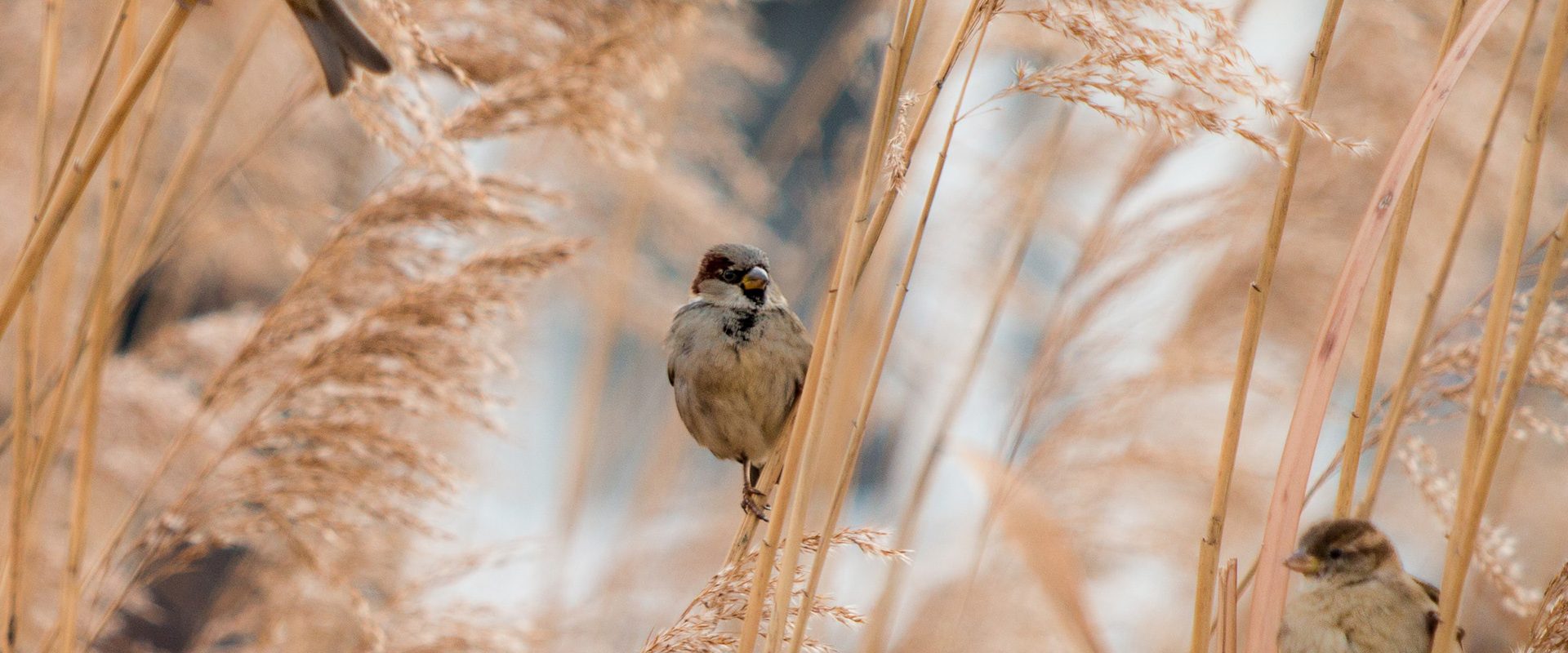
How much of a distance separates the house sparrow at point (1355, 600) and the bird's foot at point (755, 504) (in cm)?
60

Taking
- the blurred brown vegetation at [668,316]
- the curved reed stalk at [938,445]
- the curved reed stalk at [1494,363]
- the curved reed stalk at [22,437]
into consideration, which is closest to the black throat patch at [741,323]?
the blurred brown vegetation at [668,316]

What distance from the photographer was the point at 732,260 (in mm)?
1956

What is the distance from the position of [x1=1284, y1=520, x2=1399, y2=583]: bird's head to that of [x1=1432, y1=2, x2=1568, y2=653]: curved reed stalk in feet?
0.77

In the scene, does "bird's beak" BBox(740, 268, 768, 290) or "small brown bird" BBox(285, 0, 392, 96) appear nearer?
"small brown bird" BBox(285, 0, 392, 96)

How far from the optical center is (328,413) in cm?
177

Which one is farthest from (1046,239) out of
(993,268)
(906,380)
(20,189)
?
(20,189)

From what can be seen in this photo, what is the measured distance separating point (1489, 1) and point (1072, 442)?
1384 millimetres

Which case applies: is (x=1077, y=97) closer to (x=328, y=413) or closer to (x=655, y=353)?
(x=328, y=413)

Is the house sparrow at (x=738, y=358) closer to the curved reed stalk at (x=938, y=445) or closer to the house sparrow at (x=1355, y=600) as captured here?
the curved reed stalk at (x=938, y=445)

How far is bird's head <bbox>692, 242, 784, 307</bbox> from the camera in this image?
1.91 meters

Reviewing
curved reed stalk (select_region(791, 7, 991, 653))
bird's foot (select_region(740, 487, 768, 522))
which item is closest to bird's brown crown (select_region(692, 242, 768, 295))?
bird's foot (select_region(740, 487, 768, 522))

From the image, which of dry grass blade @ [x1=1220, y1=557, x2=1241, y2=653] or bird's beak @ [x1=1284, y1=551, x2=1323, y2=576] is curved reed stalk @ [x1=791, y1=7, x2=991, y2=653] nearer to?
dry grass blade @ [x1=1220, y1=557, x2=1241, y2=653]

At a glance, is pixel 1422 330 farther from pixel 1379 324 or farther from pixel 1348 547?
pixel 1348 547

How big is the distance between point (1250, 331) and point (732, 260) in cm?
108
